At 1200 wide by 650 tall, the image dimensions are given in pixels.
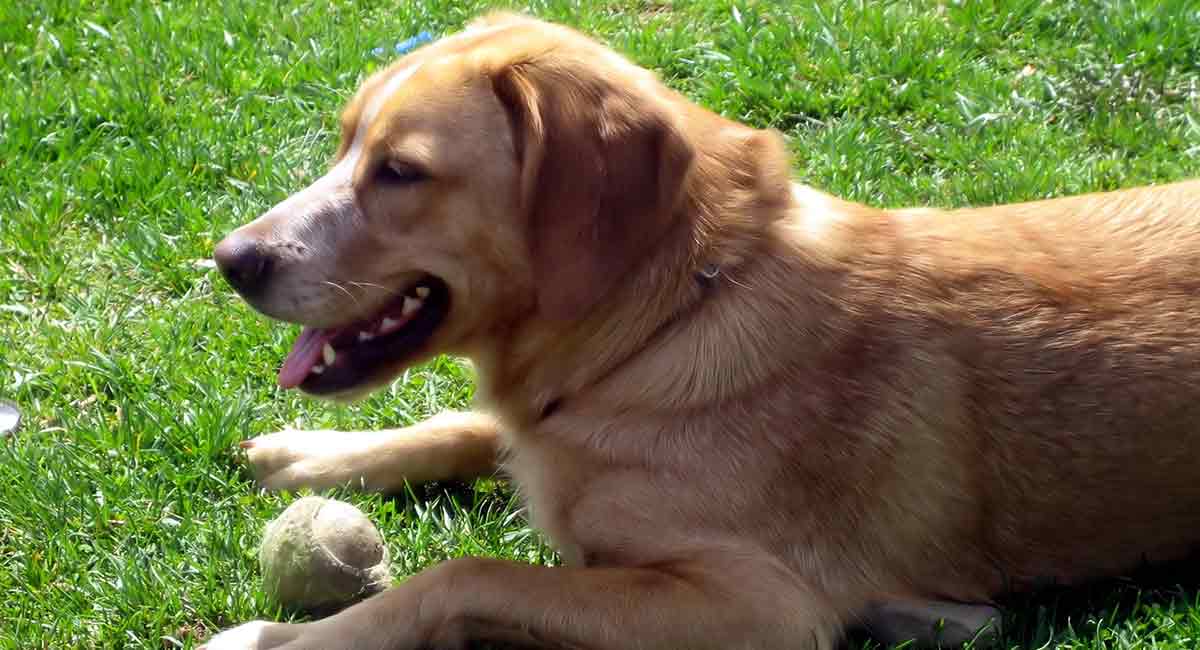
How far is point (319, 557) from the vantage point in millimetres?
3514

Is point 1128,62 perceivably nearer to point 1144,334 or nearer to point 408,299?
point 1144,334

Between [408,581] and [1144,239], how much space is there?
208 centimetres

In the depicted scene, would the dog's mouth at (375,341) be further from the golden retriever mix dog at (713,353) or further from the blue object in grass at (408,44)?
the blue object in grass at (408,44)

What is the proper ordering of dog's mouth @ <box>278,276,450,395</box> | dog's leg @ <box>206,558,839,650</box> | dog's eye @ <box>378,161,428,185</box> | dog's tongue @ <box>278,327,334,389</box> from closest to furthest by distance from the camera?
dog's leg @ <box>206,558,839,650</box> → dog's eye @ <box>378,161,428,185</box> → dog's mouth @ <box>278,276,450,395</box> → dog's tongue @ <box>278,327,334,389</box>

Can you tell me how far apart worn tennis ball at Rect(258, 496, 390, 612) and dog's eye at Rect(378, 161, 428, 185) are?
0.85m

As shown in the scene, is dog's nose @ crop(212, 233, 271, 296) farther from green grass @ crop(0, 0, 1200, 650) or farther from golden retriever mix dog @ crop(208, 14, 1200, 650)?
green grass @ crop(0, 0, 1200, 650)

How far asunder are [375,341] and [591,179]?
2.42 ft

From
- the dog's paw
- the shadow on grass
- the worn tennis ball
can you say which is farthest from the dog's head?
the shadow on grass

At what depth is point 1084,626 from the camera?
11.4ft

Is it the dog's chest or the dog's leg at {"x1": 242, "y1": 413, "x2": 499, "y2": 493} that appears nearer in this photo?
the dog's chest

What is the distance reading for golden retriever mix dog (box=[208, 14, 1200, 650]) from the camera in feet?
10.9

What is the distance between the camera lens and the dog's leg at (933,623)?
3.42m

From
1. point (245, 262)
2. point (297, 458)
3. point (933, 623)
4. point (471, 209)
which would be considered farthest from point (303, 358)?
point (933, 623)

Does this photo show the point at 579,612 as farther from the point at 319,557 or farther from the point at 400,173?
the point at 400,173
